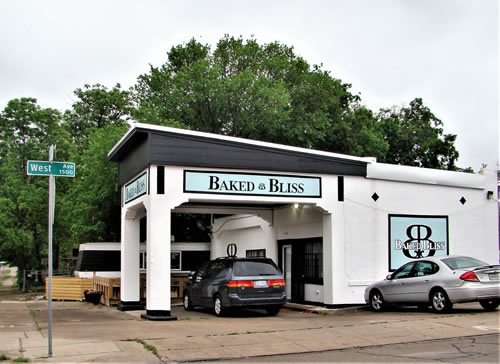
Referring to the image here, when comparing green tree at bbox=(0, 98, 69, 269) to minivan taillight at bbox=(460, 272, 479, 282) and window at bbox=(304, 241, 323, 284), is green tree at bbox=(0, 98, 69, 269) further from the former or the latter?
minivan taillight at bbox=(460, 272, 479, 282)

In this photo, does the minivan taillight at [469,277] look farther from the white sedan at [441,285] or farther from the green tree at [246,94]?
the green tree at [246,94]

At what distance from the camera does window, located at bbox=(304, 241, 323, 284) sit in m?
19.2

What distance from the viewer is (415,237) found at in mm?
19047

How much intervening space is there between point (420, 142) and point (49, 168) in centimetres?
4183

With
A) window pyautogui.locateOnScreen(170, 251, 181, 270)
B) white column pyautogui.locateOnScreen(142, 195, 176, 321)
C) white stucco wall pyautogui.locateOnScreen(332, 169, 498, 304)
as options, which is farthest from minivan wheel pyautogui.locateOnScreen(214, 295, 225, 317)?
window pyautogui.locateOnScreen(170, 251, 181, 270)

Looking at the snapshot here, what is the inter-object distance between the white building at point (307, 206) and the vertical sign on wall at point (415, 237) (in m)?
0.03

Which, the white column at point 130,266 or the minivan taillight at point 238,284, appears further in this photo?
the white column at point 130,266

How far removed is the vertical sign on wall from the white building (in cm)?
3

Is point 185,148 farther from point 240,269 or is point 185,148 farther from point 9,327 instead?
point 9,327

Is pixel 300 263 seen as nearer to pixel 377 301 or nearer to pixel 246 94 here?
pixel 377 301

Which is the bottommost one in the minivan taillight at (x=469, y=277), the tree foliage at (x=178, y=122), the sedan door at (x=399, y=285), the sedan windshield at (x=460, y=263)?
the sedan door at (x=399, y=285)

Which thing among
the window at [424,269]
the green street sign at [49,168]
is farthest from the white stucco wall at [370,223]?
the green street sign at [49,168]

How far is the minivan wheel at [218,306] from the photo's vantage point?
1677 cm

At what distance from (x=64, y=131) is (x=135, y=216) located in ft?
77.4
